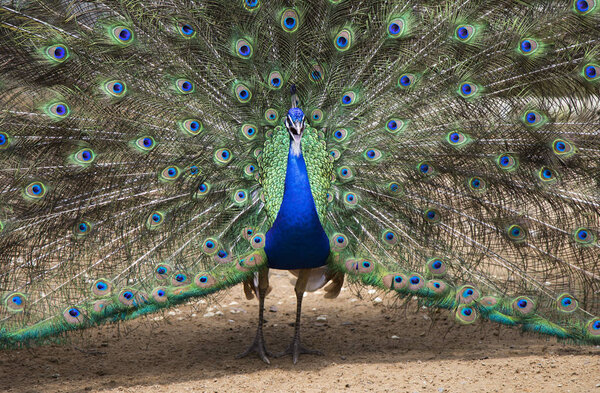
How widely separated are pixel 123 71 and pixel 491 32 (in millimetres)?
2416

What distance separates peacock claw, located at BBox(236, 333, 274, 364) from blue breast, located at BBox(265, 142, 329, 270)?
0.82 meters

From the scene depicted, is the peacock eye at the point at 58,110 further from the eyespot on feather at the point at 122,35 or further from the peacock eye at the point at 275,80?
the peacock eye at the point at 275,80

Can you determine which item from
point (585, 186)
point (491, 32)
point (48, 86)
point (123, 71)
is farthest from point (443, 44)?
point (48, 86)

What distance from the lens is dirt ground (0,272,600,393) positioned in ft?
14.1

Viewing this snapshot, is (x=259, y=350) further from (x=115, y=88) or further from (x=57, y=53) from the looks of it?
(x=57, y=53)

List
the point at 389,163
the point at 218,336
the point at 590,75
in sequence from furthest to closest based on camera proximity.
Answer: the point at 218,336 < the point at 389,163 < the point at 590,75

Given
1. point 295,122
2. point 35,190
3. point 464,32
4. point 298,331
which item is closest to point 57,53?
point 35,190

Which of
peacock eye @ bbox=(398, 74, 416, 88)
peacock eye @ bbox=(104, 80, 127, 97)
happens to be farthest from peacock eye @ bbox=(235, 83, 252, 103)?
peacock eye @ bbox=(398, 74, 416, 88)

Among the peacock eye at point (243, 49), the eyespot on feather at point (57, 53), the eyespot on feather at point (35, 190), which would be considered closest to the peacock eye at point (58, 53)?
the eyespot on feather at point (57, 53)

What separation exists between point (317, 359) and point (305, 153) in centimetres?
150

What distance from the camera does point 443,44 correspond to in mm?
4473

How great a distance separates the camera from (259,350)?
486 cm

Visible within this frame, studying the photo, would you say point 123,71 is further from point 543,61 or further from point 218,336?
point 543,61

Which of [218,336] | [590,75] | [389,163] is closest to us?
[590,75]
